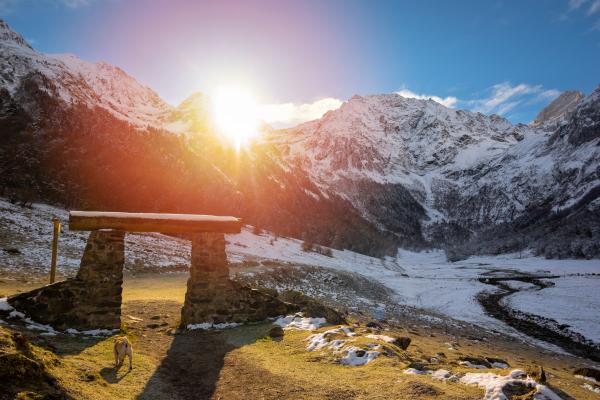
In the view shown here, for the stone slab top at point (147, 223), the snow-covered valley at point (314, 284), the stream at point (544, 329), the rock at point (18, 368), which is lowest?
the stream at point (544, 329)

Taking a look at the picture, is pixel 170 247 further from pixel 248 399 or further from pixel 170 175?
pixel 170 175

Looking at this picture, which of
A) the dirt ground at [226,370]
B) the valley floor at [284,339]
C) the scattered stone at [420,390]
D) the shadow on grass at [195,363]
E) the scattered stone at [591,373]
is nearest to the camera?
the scattered stone at [420,390]

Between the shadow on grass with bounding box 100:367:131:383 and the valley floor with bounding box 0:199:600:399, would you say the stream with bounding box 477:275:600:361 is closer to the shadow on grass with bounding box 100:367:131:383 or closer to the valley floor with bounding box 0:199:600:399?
the valley floor with bounding box 0:199:600:399

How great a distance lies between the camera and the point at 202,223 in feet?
56.3

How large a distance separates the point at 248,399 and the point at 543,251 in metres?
200

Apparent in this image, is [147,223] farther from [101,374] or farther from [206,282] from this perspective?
[101,374]

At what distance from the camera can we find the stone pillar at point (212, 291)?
17406 mm

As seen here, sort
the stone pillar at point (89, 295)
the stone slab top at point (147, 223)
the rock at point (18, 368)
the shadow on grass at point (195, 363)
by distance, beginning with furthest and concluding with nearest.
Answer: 1. the stone slab top at point (147, 223)
2. the stone pillar at point (89, 295)
3. the shadow on grass at point (195, 363)
4. the rock at point (18, 368)

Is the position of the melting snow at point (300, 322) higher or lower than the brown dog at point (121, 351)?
lower

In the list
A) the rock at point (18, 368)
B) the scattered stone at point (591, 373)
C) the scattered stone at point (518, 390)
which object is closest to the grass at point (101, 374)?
the rock at point (18, 368)

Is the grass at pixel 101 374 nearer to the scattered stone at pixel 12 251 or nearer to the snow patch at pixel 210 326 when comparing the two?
the snow patch at pixel 210 326

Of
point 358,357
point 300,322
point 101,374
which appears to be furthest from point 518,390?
point 101,374

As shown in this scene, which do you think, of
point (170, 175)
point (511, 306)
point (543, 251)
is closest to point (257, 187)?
point (170, 175)

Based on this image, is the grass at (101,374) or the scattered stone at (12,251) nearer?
the grass at (101,374)
